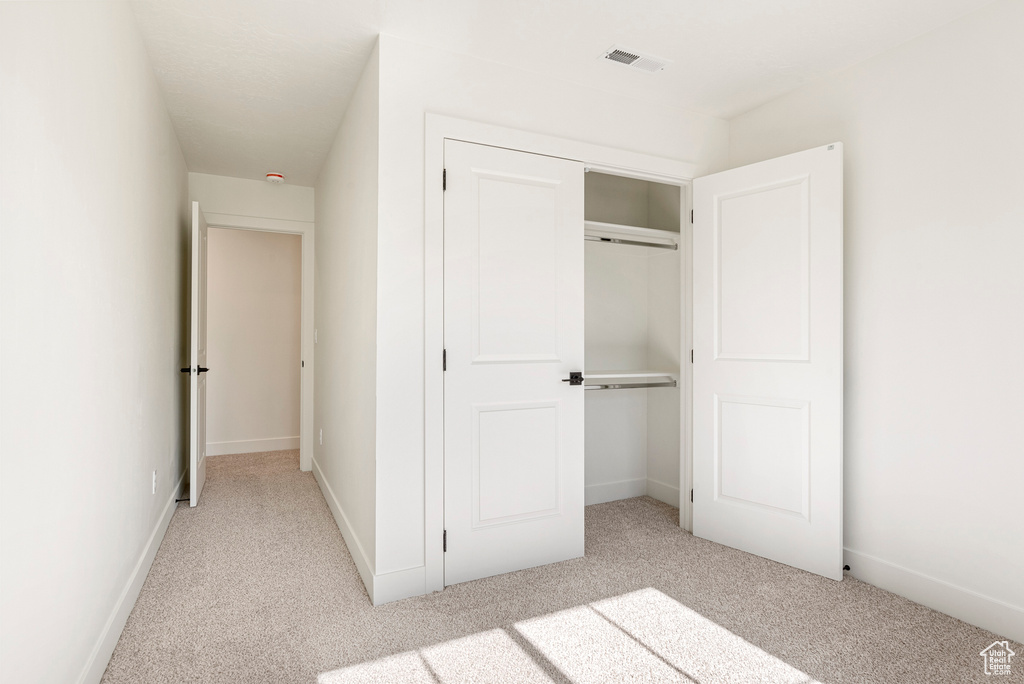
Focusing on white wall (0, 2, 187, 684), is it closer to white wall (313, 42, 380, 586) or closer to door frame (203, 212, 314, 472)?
white wall (313, 42, 380, 586)

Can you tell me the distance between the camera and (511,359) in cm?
255

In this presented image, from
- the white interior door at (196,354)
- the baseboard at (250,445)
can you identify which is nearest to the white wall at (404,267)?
the white interior door at (196,354)

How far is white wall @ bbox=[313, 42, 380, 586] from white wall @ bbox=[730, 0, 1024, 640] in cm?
225

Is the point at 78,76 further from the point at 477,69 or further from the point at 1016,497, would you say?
the point at 1016,497

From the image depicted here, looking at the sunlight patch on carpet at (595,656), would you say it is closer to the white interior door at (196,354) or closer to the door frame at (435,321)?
the door frame at (435,321)

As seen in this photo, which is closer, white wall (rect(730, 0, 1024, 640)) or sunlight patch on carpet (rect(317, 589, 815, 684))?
sunlight patch on carpet (rect(317, 589, 815, 684))

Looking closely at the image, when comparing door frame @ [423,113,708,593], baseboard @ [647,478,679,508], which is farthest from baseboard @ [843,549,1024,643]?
door frame @ [423,113,708,593]

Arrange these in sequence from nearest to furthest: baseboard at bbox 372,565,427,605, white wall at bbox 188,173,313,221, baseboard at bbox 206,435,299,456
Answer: baseboard at bbox 372,565,427,605
white wall at bbox 188,173,313,221
baseboard at bbox 206,435,299,456

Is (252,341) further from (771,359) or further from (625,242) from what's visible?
(771,359)

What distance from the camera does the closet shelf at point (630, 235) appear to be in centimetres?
322

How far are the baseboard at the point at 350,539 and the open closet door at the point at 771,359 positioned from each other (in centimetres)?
182

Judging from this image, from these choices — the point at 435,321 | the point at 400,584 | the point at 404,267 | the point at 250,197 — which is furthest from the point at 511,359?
the point at 250,197

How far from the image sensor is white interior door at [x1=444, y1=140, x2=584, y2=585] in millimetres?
2445

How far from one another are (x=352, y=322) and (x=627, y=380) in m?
1.84
